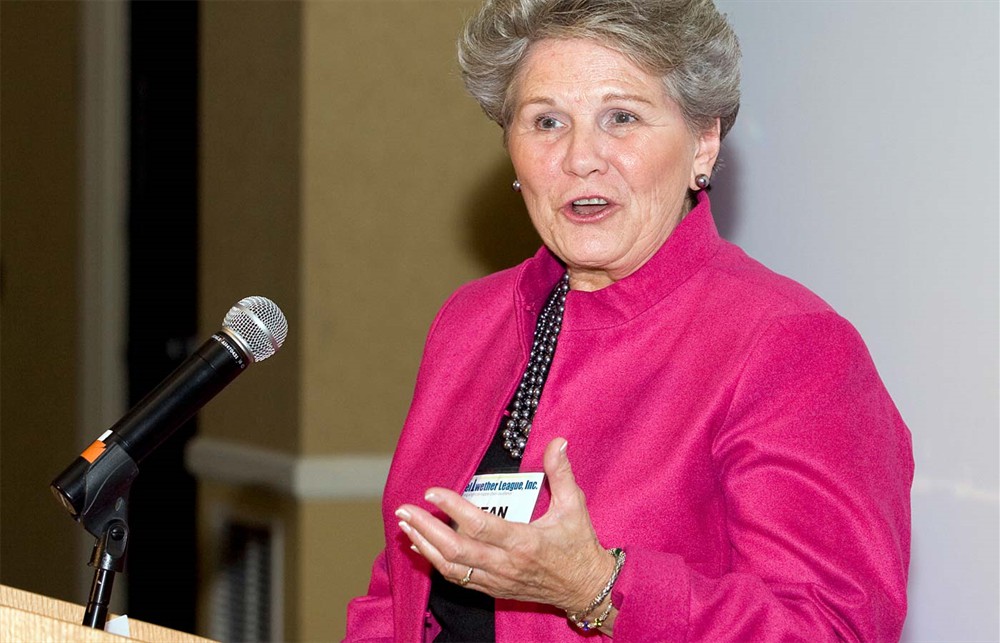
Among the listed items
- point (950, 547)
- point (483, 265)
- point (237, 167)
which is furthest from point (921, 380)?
point (237, 167)

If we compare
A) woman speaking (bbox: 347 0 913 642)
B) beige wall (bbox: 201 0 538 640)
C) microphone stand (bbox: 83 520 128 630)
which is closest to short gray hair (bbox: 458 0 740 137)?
woman speaking (bbox: 347 0 913 642)

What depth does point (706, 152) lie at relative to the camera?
184 centimetres

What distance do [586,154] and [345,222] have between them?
230cm

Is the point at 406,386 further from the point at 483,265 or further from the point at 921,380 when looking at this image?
the point at 921,380

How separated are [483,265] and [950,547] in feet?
7.68

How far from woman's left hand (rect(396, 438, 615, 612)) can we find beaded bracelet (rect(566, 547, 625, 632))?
0.04ft

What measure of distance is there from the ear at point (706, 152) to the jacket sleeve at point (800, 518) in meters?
0.35

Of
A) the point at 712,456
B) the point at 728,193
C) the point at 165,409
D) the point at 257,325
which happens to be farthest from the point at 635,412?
the point at 728,193

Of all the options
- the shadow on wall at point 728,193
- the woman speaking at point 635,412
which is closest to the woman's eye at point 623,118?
the woman speaking at point 635,412

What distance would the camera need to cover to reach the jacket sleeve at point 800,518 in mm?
1426

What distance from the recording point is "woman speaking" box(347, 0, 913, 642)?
1427mm

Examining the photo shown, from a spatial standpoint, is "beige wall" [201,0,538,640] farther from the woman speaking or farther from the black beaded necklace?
the black beaded necklace

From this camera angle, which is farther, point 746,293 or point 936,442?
point 936,442

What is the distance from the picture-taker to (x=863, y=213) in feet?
6.95
